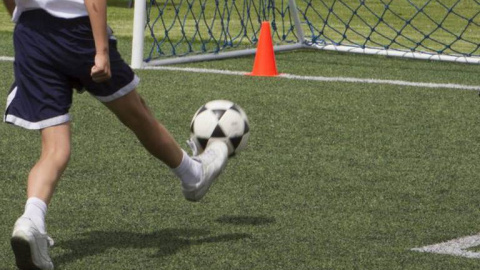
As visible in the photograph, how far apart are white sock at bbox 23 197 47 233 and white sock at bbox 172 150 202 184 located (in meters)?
0.70

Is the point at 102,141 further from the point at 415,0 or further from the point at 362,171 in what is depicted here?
the point at 415,0

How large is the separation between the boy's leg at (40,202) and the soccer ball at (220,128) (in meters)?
1.01

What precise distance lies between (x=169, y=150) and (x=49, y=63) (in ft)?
2.05

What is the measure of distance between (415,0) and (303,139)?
37.9 feet

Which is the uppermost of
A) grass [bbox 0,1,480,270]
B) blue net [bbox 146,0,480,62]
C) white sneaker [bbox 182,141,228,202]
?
white sneaker [bbox 182,141,228,202]

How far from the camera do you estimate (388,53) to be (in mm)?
10844

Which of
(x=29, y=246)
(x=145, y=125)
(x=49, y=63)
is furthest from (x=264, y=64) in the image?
(x=29, y=246)

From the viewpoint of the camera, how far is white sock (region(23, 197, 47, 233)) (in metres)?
4.02

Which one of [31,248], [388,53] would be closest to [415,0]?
[388,53]

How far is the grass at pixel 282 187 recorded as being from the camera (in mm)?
4520

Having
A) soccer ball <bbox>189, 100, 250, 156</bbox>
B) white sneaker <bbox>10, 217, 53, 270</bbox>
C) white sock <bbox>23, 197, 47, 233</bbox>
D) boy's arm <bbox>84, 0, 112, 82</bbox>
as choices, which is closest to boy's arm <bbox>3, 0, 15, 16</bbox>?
boy's arm <bbox>84, 0, 112, 82</bbox>

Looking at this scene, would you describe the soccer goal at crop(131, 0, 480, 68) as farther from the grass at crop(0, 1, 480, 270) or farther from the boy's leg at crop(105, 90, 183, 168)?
the boy's leg at crop(105, 90, 183, 168)

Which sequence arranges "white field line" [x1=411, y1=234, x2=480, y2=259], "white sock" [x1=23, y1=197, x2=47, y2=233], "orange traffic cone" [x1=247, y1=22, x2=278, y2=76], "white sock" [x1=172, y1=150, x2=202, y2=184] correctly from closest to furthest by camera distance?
1. "white sock" [x1=23, y1=197, x2=47, y2=233]
2. "white field line" [x1=411, y1=234, x2=480, y2=259]
3. "white sock" [x1=172, y1=150, x2=202, y2=184]
4. "orange traffic cone" [x1=247, y1=22, x2=278, y2=76]

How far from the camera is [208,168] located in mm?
4793
